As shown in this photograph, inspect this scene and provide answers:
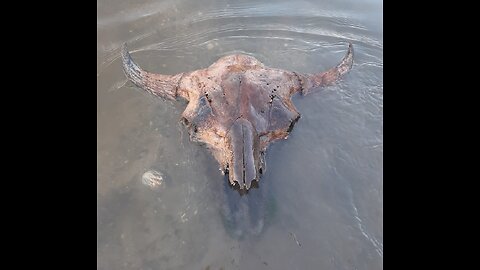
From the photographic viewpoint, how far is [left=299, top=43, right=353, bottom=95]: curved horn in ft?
15.6

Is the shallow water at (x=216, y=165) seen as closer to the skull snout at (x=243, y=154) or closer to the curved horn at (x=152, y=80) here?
the curved horn at (x=152, y=80)

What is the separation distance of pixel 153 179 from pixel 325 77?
225 cm

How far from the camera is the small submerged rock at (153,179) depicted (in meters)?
4.06

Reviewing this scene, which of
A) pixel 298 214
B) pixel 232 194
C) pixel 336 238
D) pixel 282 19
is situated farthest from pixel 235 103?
pixel 282 19

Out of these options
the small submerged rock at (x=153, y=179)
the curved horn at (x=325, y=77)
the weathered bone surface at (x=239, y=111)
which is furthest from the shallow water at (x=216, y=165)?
the weathered bone surface at (x=239, y=111)

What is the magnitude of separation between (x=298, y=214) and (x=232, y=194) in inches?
24.6

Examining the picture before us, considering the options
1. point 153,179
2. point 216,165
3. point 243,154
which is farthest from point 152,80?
point 243,154

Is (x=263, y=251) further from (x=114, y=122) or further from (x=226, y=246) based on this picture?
(x=114, y=122)

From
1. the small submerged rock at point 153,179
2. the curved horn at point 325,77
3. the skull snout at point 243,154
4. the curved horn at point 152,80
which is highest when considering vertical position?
the curved horn at point 152,80

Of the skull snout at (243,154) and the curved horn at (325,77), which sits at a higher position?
the curved horn at (325,77)

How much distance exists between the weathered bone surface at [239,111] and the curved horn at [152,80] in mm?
94

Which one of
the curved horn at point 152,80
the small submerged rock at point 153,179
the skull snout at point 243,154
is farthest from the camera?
the curved horn at point 152,80

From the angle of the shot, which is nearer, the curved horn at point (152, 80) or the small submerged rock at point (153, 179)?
the small submerged rock at point (153, 179)

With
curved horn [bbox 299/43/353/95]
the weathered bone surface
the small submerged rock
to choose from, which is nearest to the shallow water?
the small submerged rock
